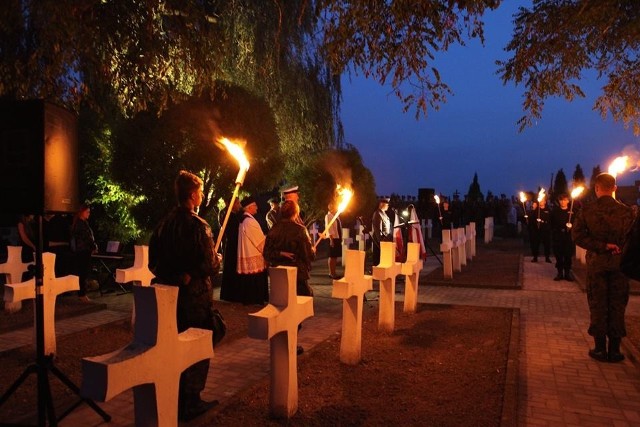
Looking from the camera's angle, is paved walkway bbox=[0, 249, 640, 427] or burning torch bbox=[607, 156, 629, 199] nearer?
paved walkway bbox=[0, 249, 640, 427]

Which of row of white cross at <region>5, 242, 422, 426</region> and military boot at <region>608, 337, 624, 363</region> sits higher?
row of white cross at <region>5, 242, 422, 426</region>

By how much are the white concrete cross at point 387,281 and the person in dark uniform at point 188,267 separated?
10.2ft

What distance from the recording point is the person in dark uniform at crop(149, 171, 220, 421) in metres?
4.29

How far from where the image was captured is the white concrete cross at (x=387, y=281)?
7125 millimetres

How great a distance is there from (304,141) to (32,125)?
1286 centimetres

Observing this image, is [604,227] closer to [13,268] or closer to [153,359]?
[153,359]

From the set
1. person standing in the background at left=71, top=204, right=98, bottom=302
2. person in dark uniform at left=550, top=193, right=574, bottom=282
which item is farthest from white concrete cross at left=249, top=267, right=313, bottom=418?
person in dark uniform at left=550, top=193, right=574, bottom=282

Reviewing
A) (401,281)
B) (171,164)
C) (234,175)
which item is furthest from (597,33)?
(171,164)

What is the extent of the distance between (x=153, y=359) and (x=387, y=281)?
4.66 meters

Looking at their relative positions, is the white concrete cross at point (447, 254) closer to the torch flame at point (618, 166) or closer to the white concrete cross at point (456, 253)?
the white concrete cross at point (456, 253)

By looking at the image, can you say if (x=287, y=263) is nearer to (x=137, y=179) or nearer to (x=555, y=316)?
(x=555, y=316)

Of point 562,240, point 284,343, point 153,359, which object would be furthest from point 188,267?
point 562,240

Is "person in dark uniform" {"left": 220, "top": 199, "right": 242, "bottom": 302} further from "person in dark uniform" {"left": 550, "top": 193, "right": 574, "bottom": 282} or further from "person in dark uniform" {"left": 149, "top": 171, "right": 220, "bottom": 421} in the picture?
"person in dark uniform" {"left": 550, "top": 193, "right": 574, "bottom": 282}

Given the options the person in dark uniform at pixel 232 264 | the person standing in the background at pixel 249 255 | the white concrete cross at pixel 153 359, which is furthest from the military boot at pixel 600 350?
the person in dark uniform at pixel 232 264
